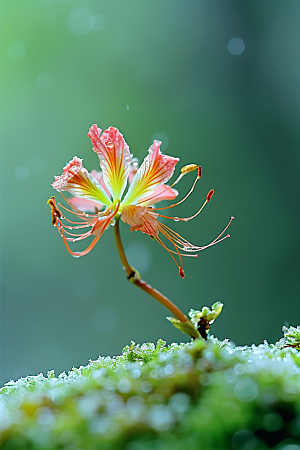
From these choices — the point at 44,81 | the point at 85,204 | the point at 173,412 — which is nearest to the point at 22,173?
the point at 44,81

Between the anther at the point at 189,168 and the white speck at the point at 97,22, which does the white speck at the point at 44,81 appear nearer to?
the white speck at the point at 97,22

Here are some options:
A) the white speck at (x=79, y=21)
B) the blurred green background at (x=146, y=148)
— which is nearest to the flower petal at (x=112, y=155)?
the blurred green background at (x=146, y=148)

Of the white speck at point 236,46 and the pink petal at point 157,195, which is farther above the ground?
the white speck at point 236,46

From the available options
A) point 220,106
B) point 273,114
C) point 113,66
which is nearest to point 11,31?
point 113,66

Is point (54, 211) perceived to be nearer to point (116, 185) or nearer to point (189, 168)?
point (116, 185)

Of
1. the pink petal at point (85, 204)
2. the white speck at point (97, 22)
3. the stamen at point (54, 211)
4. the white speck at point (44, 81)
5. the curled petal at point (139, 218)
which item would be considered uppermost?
the white speck at point (97, 22)

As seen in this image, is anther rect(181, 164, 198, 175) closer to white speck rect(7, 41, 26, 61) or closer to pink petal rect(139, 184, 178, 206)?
pink petal rect(139, 184, 178, 206)

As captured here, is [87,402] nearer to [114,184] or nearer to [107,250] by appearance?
[114,184]
